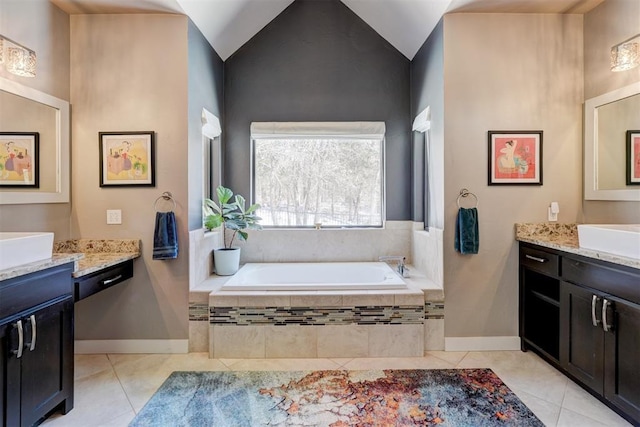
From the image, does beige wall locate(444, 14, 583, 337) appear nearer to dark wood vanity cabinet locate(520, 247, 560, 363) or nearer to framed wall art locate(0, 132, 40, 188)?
dark wood vanity cabinet locate(520, 247, 560, 363)

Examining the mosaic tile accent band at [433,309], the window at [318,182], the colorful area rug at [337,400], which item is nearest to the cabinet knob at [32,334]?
the colorful area rug at [337,400]

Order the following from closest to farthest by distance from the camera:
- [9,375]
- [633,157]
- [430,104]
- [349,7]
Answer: [9,375] → [633,157] → [430,104] → [349,7]

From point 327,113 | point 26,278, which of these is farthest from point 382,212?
point 26,278

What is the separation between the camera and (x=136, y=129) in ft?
8.85

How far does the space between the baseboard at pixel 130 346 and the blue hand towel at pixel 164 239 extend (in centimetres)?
73

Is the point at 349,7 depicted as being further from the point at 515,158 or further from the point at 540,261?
the point at 540,261

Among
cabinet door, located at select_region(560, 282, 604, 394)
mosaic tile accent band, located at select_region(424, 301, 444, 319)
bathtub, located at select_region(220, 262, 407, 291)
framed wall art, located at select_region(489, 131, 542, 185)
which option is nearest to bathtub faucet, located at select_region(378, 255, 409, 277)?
bathtub, located at select_region(220, 262, 407, 291)

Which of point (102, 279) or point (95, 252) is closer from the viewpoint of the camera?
point (102, 279)

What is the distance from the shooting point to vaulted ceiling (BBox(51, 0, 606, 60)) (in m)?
2.61

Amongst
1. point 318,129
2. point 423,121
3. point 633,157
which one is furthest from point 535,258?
point 318,129

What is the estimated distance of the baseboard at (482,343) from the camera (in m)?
2.72

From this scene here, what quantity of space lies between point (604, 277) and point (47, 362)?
315 centimetres

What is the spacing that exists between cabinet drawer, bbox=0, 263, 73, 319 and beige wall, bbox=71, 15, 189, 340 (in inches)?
31.9

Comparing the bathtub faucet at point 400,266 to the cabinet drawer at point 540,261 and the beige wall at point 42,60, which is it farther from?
the beige wall at point 42,60
